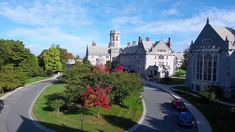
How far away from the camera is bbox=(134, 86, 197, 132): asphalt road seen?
3108 cm

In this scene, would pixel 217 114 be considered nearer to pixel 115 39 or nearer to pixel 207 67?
pixel 207 67

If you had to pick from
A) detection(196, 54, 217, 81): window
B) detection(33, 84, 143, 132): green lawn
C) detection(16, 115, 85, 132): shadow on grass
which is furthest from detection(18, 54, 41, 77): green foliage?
detection(16, 115, 85, 132): shadow on grass

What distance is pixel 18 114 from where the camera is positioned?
3709cm

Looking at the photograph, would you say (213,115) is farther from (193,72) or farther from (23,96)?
(23,96)

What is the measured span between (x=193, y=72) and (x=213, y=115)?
873 inches

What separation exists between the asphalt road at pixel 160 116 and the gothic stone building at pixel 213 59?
8.09 metres

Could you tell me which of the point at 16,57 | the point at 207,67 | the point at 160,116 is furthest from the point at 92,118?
the point at 16,57

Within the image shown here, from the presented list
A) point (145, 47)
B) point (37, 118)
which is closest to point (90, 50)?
point (145, 47)

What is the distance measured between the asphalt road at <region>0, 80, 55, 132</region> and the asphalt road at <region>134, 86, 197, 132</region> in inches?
459

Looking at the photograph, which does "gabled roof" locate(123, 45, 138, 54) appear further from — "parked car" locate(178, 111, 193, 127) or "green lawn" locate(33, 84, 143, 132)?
"parked car" locate(178, 111, 193, 127)

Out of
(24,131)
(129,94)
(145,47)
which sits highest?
(145,47)

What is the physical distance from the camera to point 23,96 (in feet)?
168

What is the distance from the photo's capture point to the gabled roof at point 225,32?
52594 millimetres

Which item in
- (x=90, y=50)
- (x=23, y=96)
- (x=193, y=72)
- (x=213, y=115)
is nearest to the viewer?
(x=213, y=115)
